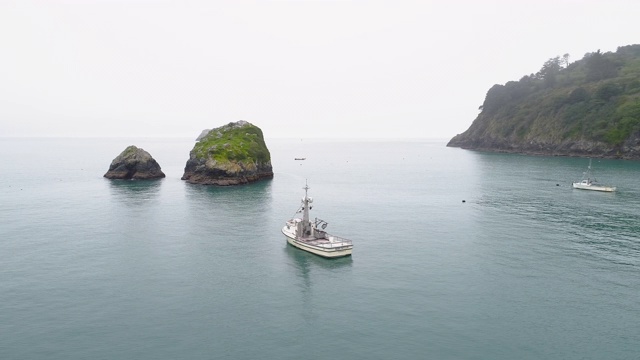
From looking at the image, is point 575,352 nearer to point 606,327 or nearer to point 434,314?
point 606,327

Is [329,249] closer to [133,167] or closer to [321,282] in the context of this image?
[321,282]

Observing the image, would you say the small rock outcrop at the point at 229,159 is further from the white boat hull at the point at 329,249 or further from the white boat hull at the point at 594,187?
the white boat hull at the point at 594,187

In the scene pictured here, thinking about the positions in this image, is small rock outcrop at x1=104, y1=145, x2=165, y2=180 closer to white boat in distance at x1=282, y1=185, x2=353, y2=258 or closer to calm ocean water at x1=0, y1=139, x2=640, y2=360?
calm ocean water at x1=0, y1=139, x2=640, y2=360

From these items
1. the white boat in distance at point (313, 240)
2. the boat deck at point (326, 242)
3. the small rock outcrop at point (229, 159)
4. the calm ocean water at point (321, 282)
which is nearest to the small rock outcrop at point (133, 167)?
the small rock outcrop at point (229, 159)

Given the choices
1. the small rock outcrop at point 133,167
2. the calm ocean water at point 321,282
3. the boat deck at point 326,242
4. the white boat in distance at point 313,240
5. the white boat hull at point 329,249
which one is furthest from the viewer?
the small rock outcrop at point 133,167

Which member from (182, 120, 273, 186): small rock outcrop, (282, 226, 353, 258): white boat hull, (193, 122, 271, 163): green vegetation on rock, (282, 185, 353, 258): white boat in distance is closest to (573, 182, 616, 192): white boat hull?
(282, 185, 353, 258): white boat in distance

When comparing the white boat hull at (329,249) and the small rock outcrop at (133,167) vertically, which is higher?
the small rock outcrop at (133,167)

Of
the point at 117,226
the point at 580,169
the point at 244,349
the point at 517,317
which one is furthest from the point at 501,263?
the point at 580,169
